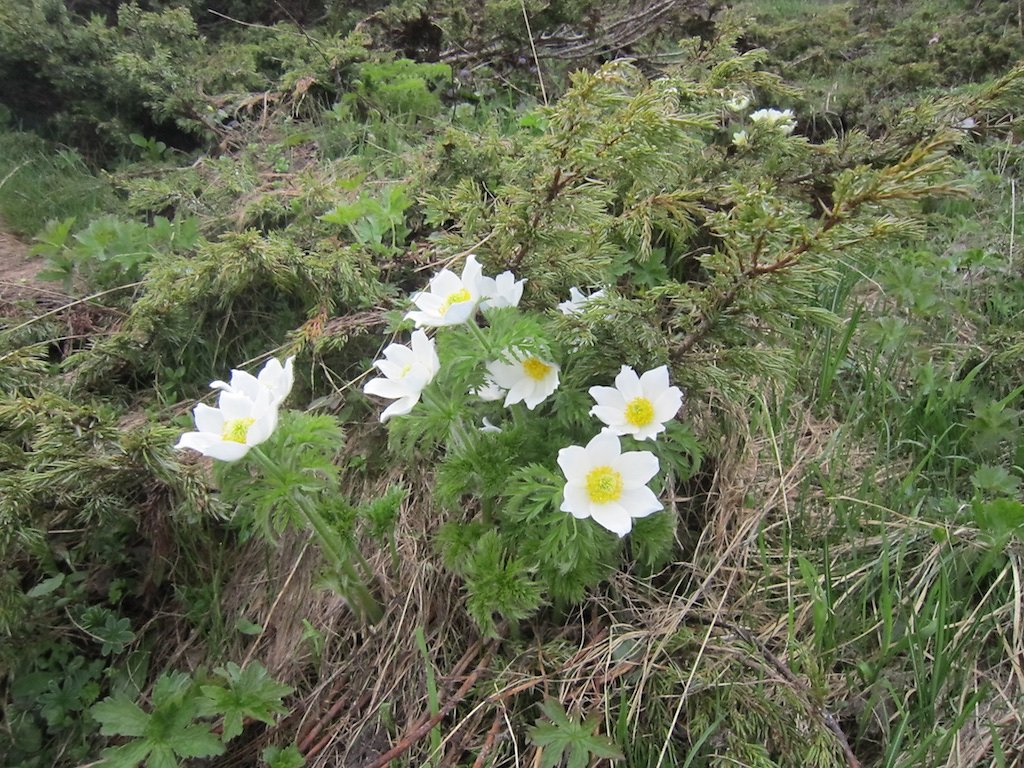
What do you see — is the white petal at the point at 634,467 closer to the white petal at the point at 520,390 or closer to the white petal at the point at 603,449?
the white petal at the point at 603,449

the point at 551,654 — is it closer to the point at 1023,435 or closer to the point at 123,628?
the point at 123,628

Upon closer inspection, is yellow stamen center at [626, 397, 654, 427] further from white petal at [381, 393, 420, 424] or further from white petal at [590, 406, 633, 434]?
white petal at [381, 393, 420, 424]

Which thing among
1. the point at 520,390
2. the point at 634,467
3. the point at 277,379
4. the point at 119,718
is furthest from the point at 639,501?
the point at 119,718

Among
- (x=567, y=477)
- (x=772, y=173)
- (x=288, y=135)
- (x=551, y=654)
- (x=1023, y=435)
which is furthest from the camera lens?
(x=288, y=135)

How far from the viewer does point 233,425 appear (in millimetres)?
1297

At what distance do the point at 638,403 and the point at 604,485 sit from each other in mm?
183

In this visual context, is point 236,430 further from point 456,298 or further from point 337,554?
point 456,298

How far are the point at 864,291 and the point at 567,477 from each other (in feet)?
6.44

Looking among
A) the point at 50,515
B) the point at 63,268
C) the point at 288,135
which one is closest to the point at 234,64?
the point at 288,135

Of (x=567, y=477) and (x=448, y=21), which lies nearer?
(x=567, y=477)

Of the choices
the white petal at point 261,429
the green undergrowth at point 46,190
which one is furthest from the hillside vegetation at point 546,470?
the green undergrowth at point 46,190

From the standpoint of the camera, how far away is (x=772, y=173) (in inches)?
89.4

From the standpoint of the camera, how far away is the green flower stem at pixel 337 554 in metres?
1.30

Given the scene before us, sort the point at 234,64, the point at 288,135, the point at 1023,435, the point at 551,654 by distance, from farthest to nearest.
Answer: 1. the point at 234,64
2. the point at 288,135
3. the point at 1023,435
4. the point at 551,654
